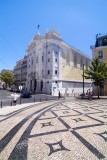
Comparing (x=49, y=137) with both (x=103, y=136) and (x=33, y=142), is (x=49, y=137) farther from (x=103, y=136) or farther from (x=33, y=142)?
(x=103, y=136)

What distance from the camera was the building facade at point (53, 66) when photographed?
55.6 metres

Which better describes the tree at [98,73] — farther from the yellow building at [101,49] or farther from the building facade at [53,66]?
the building facade at [53,66]

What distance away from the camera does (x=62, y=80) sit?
56.7 m

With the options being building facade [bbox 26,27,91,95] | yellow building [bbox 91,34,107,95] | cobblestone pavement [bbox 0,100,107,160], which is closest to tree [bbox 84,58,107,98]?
yellow building [bbox 91,34,107,95]

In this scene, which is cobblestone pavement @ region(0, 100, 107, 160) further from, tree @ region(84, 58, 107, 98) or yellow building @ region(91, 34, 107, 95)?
yellow building @ region(91, 34, 107, 95)

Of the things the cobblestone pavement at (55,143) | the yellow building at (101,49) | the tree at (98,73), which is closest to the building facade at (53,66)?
the yellow building at (101,49)

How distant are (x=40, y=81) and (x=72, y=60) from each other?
13.2 m

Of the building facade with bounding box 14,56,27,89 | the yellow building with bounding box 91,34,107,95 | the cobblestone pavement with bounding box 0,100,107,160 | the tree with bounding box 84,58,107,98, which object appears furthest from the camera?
the building facade with bounding box 14,56,27,89

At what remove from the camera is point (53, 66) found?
181ft

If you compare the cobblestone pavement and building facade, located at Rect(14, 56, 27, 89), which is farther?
building facade, located at Rect(14, 56, 27, 89)

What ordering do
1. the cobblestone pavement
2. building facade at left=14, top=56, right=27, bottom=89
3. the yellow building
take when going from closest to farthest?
the cobblestone pavement
the yellow building
building facade at left=14, top=56, right=27, bottom=89

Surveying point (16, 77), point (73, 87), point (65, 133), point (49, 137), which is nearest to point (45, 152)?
point (49, 137)

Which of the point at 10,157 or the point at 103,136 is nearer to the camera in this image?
the point at 10,157

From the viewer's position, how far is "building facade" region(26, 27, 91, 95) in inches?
2189
